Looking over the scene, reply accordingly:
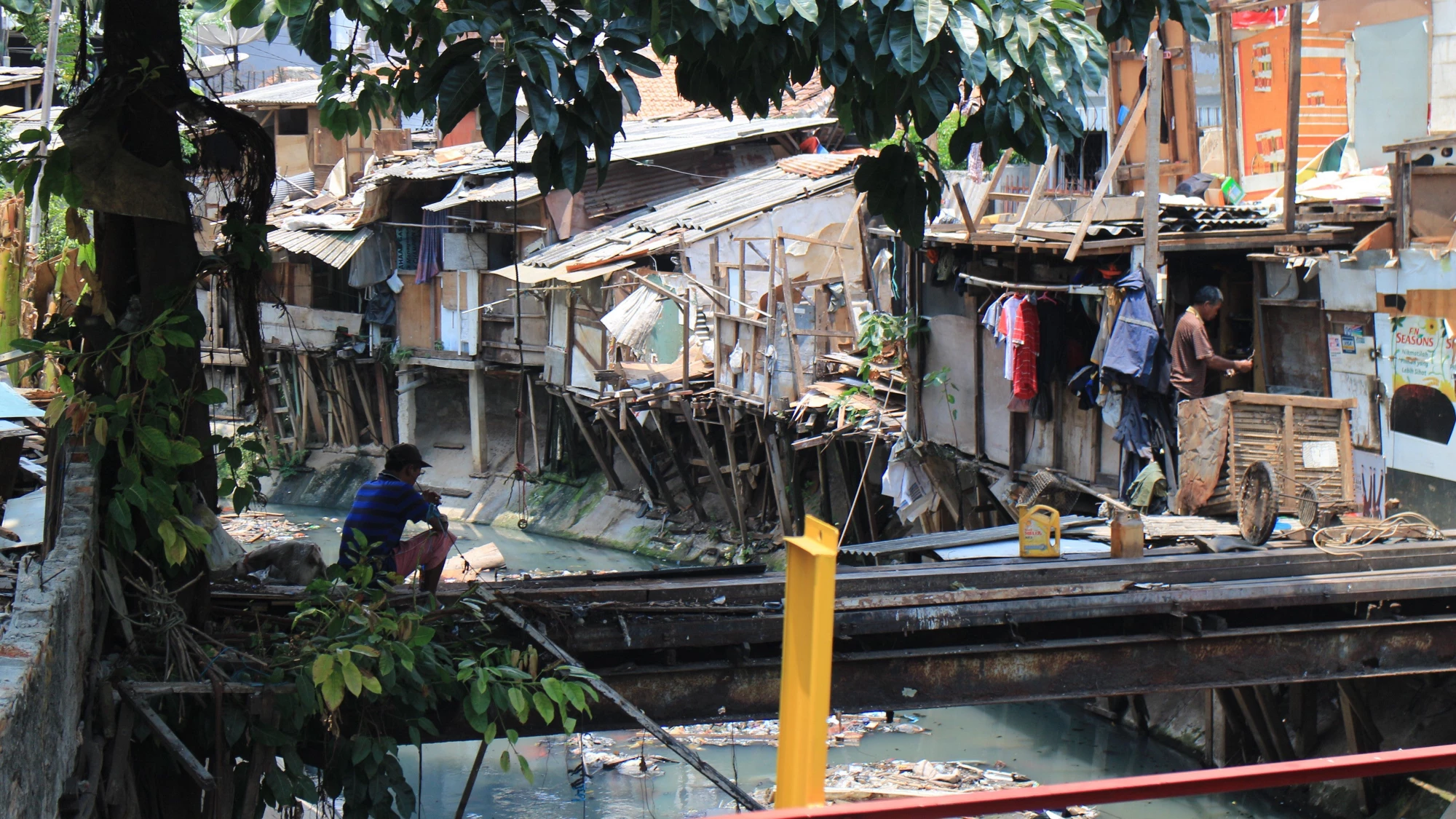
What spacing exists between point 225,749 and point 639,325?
15.6 meters

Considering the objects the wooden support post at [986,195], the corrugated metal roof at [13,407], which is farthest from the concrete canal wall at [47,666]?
the wooden support post at [986,195]

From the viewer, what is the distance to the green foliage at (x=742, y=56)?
3977 millimetres

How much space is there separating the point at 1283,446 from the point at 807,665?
8.10m

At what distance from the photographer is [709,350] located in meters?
21.4

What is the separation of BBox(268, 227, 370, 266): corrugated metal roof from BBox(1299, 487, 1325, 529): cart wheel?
20927mm

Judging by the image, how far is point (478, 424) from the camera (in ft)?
88.8

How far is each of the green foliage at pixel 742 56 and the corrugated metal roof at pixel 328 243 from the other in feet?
74.1

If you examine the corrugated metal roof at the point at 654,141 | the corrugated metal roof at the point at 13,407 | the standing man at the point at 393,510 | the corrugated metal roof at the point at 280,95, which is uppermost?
the corrugated metal roof at the point at 280,95

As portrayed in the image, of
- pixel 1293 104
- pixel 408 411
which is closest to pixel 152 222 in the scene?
pixel 1293 104

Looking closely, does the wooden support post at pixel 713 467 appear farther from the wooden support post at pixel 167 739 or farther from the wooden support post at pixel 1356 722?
the wooden support post at pixel 167 739

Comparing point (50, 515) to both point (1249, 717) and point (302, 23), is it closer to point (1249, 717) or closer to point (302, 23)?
point (302, 23)

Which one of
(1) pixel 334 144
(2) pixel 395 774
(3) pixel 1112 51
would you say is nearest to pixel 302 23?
(2) pixel 395 774

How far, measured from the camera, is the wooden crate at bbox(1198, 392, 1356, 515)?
9477 millimetres

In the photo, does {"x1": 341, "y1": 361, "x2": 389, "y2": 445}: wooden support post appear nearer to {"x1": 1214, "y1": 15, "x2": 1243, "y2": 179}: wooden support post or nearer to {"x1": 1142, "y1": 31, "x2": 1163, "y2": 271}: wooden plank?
{"x1": 1214, "y1": 15, "x2": 1243, "y2": 179}: wooden support post
